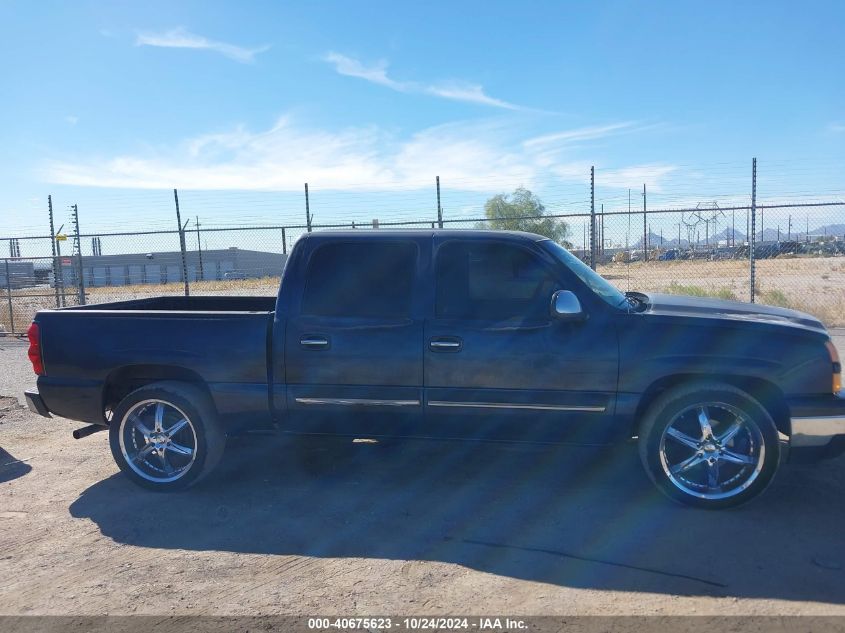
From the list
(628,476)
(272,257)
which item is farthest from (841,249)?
(628,476)

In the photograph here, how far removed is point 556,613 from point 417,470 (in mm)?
2276

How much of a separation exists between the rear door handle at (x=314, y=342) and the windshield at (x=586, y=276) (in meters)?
1.67

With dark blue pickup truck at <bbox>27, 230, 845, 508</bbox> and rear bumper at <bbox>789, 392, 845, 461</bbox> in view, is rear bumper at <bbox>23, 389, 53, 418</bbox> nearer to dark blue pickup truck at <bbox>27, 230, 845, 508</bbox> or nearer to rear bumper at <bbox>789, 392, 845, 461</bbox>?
dark blue pickup truck at <bbox>27, 230, 845, 508</bbox>

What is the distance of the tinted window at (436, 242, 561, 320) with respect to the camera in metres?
4.89

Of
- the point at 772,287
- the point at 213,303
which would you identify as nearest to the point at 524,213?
the point at 772,287

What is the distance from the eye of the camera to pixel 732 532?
14.1 ft

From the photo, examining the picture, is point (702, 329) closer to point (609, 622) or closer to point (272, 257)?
point (609, 622)

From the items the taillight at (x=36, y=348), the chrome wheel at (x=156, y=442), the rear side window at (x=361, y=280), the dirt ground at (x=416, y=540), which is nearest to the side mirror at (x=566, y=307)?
the rear side window at (x=361, y=280)

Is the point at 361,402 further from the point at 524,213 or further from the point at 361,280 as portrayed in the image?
the point at 524,213

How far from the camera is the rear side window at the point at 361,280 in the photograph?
16.4ft

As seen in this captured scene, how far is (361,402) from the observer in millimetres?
4910

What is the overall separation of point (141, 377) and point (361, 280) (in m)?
1.83

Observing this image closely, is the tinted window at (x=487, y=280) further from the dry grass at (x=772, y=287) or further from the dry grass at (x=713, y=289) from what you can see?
the dry grass at (x=772, y=287)

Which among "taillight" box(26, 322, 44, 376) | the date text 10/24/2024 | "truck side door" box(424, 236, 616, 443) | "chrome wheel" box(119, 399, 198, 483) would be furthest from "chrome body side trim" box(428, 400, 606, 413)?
"taillight" box(26, 322, 44, 376)
